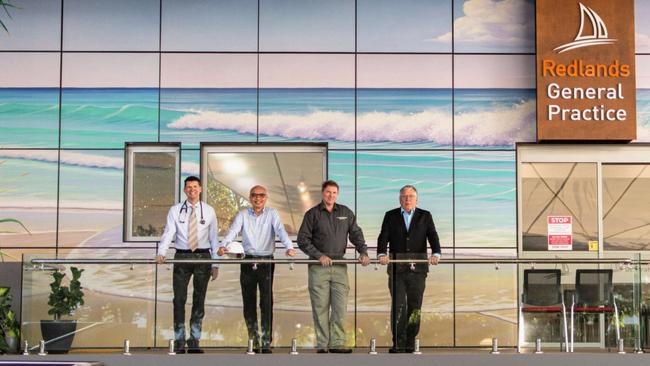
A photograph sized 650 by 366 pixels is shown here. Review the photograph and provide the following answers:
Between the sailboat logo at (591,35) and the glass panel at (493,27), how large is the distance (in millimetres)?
656

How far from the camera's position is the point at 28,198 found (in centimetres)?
1692

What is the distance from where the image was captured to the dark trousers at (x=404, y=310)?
13.1 metres

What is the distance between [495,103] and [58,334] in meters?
7.47

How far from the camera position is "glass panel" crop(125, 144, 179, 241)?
666 inches

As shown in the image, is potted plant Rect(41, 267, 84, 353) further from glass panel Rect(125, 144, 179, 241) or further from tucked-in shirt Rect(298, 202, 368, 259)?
glass panel Rect(125, 144, 179, 241)

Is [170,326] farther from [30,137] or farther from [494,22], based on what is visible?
[494,22]

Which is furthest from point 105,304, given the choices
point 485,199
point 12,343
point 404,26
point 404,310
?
point 404,26

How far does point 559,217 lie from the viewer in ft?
55.6

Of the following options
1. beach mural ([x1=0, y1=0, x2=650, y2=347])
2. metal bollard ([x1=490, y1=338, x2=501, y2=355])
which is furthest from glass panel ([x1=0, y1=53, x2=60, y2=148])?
metal bollard ([x1=490, y1=338, x2=501, y2=355])

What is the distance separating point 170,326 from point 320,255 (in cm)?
193

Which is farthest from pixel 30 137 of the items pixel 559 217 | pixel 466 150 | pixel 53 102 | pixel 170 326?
pixel 559 217

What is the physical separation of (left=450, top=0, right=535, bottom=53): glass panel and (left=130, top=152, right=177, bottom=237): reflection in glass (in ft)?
15.4

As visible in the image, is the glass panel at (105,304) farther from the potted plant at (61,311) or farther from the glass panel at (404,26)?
the glass panel at (404,26)

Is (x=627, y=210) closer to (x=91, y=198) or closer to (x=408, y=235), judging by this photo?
(x=408, y=235)
